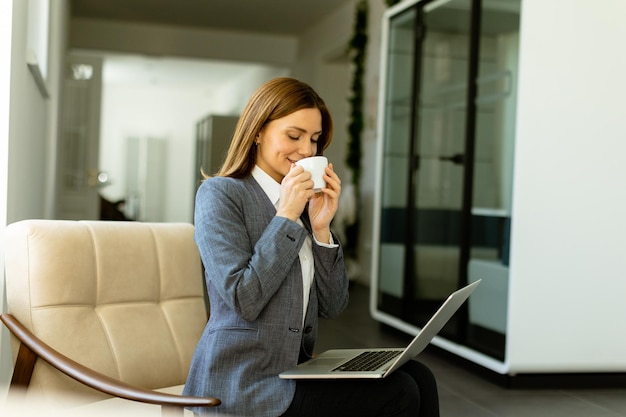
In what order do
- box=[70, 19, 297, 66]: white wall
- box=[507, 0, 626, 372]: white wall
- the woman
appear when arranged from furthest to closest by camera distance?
box=[70, 19, 297, 66]: white wall < box=[507, 0, 626, 372]: white wall < the woman

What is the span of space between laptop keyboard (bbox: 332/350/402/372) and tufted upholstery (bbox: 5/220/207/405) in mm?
598

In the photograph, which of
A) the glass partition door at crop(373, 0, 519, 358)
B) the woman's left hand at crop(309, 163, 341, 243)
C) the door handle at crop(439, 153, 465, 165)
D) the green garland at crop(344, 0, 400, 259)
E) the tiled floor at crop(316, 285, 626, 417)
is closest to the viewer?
the woman's left hand at crop(309, 163, 341, 243)

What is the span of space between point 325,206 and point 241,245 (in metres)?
0.23

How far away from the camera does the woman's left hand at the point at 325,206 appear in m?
1.70

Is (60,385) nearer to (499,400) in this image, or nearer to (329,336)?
(499,400)

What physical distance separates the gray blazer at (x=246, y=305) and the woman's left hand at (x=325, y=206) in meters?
0.11

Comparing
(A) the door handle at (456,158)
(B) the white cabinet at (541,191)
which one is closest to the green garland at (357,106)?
(A) the door handle at (456,158)

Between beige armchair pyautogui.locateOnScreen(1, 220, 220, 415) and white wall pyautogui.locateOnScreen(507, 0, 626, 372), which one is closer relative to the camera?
beige armchair pyautogui.locateOnScreen(1, 220, 220, 415)

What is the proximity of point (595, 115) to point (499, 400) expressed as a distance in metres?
1.43

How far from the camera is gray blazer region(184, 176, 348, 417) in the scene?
5.08 feet

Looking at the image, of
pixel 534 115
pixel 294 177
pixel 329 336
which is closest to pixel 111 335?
pixel 294 177

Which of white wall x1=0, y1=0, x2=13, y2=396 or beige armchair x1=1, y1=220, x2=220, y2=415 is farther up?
white wall x1=0, y1=0, x2=13, y2=396

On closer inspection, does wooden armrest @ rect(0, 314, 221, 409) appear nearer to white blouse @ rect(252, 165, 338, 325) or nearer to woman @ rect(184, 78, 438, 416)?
woman @ rect(184, 78, 438, 416)

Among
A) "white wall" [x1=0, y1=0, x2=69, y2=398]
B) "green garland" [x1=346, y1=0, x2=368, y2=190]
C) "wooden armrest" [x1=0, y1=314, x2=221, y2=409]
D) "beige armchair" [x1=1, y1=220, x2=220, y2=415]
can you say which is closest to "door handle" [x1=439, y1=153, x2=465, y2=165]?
"white wall" [x1=0, y1=0, x2=69, y2=398]
